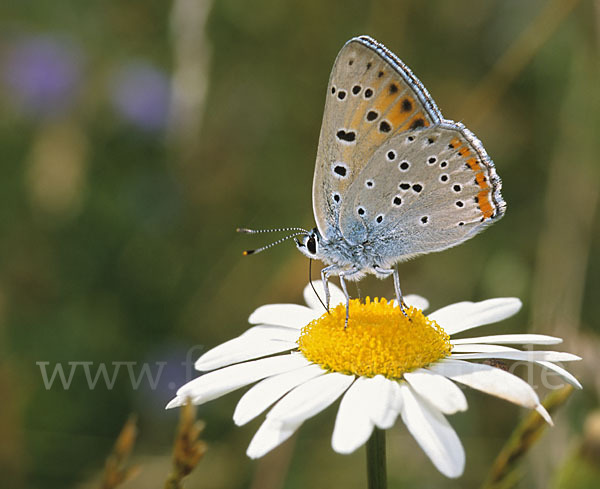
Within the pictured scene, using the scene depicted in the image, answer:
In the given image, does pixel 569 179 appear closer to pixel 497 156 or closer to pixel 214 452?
pixel 497 156

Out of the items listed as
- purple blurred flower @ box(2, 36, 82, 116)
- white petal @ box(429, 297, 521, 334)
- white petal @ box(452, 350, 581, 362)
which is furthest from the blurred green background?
white petal @ box(452, 350, 581, 362)

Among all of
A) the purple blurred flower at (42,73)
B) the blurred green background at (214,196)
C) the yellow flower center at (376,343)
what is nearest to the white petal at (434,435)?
the yellow flower center at (376,343)

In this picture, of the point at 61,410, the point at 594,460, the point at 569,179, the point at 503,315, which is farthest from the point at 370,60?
the point at 61,410

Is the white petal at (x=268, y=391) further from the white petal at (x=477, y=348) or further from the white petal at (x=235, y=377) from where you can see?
the white petal at (x=477, y=348)

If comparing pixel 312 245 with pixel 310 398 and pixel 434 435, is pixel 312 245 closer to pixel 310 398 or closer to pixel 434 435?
pixel 310 398

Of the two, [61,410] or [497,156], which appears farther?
[497,156]

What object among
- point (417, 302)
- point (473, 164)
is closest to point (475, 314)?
point (417, 302)
